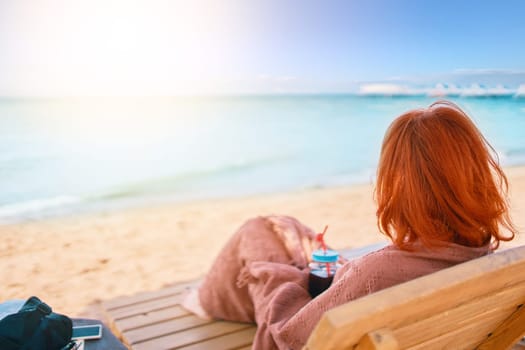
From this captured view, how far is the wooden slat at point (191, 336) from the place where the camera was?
2.25 metres

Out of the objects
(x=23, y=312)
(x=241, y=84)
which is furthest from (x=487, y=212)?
(x=241, y=84)

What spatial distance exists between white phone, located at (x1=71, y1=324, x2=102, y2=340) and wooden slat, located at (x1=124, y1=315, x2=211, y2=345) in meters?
0.36

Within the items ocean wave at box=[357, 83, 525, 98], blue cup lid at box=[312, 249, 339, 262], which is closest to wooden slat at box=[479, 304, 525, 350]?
blue cup lid at box=[312, 249, 339, 262]

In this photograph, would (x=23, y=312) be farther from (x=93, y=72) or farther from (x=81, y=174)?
(x=93, y=72)

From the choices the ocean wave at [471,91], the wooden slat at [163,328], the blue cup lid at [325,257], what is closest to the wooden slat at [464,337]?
the blue cup lid at [325,257]

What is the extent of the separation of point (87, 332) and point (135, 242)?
12.2 ft

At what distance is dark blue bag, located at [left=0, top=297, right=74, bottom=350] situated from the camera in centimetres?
155

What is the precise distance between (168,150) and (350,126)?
807cm

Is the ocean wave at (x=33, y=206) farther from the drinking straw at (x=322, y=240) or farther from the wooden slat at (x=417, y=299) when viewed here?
the wooden slat at (x=417, y=299)

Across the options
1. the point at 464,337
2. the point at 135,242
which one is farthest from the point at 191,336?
the point at 135,242

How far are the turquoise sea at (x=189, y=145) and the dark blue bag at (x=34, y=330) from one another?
1079mm

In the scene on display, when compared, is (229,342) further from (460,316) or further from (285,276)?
(460,316)

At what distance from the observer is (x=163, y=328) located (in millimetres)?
2400

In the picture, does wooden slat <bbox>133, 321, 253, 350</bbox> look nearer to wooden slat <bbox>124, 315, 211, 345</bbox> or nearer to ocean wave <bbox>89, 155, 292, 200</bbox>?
wooden slat <bbox>124, 315, 211, 345</bbox>
